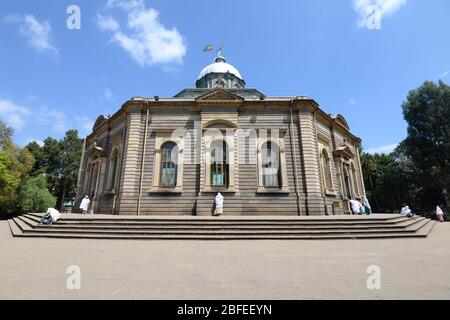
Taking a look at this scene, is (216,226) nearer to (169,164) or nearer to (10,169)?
(169,164)

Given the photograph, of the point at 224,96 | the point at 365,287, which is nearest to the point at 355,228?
the point at 365,287

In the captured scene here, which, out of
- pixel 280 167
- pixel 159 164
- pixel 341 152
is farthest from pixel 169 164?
pixel 341 152

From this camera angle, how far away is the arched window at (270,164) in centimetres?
1536

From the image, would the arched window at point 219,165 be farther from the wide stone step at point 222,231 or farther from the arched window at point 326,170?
the arched window at point 326,170

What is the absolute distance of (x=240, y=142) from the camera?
15.7 metres

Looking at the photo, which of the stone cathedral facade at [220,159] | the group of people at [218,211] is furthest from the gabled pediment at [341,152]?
the group of people at [218,211]

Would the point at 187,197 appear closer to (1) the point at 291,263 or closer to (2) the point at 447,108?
(1) the point at 291,263

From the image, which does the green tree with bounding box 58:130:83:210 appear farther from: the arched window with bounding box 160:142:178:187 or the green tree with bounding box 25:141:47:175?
the arched window with bounding box 160:142:178:187

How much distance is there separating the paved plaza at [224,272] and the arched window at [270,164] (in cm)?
787

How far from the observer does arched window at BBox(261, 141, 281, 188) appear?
1536 cm

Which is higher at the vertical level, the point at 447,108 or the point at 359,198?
the point at 447,108

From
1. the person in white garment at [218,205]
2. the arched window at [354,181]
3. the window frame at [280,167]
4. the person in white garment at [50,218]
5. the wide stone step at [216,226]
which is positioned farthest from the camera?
the arched window at [354,181]
